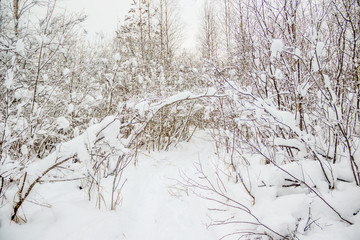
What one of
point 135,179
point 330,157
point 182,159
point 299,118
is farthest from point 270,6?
point 182,159

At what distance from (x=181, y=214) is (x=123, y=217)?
0.69 meters

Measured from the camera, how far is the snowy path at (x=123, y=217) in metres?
1.64

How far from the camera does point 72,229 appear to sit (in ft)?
5.49

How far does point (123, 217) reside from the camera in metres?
2.07

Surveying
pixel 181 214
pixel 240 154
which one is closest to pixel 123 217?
pixel 181 214

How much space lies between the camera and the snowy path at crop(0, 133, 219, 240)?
1.64 meters

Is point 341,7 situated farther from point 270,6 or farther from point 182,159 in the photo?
point 182,159

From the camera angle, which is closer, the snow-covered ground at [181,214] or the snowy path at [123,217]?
the snow-covered ground at [181,214]

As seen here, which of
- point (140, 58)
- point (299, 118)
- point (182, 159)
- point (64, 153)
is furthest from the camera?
point (140, 58)

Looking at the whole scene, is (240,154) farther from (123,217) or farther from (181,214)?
(123,217)

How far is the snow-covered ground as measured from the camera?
1457mm

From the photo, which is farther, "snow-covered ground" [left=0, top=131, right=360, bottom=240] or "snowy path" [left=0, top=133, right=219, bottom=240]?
"snowy path" [left=0, top=133, right=219, bottom=240]

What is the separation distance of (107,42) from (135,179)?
6.12 m

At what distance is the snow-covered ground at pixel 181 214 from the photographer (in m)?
1.46
